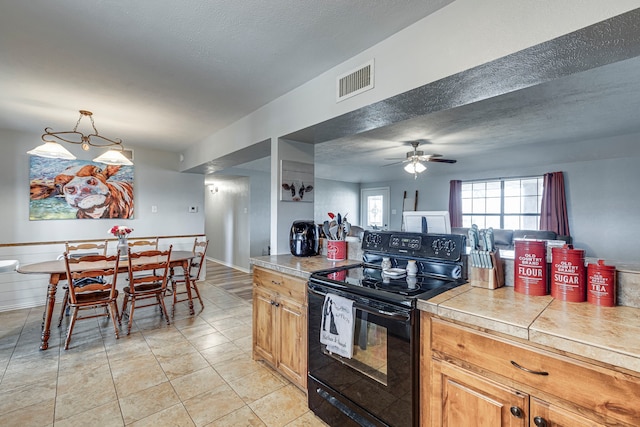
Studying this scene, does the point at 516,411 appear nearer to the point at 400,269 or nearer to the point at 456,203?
the point at 400,269

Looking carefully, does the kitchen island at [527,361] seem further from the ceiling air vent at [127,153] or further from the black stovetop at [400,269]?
the ceiling air vent at [127,153]

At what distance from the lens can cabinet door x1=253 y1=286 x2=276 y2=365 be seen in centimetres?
218

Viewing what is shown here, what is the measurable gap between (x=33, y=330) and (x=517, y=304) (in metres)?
4.37

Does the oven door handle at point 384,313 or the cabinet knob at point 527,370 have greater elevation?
the oven door handle at point 384,313

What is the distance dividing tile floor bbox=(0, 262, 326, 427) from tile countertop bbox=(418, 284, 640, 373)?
3.97ft

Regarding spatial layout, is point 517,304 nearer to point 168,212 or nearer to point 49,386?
point 49,386

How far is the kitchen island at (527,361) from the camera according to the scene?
0.84 metres

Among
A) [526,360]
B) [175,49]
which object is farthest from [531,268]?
[175,49]

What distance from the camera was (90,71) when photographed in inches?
86.5

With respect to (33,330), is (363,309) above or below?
above

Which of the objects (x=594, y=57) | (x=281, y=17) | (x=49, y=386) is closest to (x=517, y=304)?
(x=594, y=57)

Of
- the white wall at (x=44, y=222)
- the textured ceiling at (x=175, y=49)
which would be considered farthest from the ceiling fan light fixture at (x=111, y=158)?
the white wall at (x=44, y=222)

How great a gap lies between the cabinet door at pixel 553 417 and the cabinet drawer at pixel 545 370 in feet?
0.14

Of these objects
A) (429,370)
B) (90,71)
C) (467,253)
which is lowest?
(429,370)
